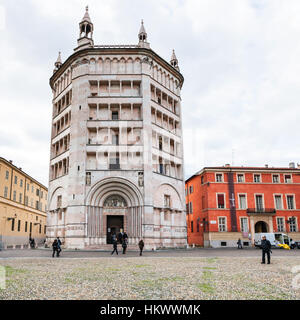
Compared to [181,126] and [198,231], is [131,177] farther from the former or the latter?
[198,231]

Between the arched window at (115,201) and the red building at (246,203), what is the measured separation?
682 inches

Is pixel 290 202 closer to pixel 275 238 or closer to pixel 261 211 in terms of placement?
pixel 261 211

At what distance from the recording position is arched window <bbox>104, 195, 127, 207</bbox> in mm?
37250

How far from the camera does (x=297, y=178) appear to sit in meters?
51.0

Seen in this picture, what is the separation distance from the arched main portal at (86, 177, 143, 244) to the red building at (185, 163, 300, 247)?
16.7 meters

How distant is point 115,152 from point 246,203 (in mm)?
24619

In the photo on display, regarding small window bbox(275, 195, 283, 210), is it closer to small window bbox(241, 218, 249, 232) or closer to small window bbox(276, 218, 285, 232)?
small window bbox(276, 218, 285, 232)

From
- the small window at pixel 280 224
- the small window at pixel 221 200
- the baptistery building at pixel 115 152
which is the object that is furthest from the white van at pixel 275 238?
the baptistery building at pixel 115 152

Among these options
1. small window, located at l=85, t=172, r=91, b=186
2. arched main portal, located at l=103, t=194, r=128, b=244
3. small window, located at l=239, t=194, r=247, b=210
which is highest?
small window, located at l=85, t=172, r=91, b=186

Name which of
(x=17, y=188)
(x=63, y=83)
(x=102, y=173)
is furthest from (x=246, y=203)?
(x=17, y=188)

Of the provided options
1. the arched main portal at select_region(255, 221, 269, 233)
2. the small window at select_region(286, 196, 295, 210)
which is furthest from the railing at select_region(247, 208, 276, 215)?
the small window at select_region(286, 196, 295, 210)

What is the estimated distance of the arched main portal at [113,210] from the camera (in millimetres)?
35406
